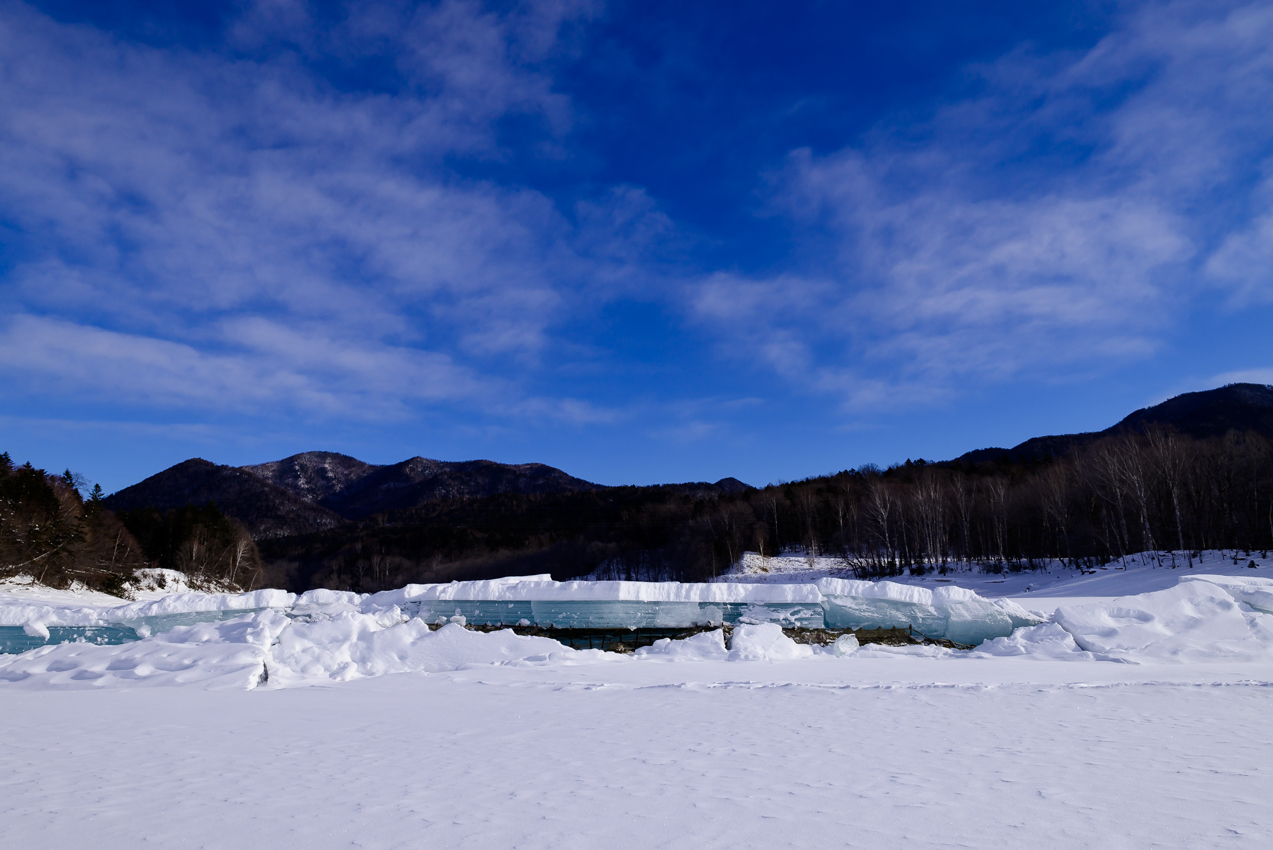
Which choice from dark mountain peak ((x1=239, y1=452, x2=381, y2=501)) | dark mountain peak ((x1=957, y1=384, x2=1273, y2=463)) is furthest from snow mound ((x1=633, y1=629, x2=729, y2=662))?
dark mountain peak ((x1=239, y1=452, x2=381, y2=501))

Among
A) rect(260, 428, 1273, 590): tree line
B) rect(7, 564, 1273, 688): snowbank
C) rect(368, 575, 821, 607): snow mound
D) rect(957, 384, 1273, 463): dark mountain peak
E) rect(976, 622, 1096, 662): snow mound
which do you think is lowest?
rect(976, 622, 1096, 662): snow mound

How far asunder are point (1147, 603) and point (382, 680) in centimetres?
1691

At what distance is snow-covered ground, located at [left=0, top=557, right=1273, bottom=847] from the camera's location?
381cm

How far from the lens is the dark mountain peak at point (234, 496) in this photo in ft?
394

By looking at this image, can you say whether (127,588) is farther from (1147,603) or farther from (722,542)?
(1147,603)

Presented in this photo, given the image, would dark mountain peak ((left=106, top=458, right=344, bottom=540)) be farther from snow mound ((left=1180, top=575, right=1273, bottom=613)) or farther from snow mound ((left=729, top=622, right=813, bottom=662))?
snow mound ((left=1180, top=575, right=1273, bottom=613))

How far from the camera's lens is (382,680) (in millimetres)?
11586

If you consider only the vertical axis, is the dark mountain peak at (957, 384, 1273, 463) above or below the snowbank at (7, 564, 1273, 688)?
above

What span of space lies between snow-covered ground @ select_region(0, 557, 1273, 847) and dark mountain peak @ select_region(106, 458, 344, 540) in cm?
11938

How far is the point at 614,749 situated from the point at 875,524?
161 ft

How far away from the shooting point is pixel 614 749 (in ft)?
19.3

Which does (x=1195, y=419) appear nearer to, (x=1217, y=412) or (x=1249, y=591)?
(x=1217, y=412)

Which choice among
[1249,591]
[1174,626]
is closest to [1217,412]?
[1249,591]

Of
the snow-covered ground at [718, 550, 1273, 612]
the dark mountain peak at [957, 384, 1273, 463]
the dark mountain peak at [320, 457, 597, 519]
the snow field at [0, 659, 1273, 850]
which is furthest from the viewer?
the dark mountain peak at [320, 457, 597, 519]
